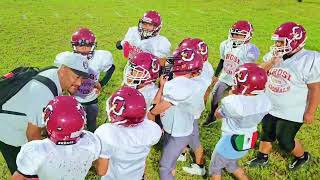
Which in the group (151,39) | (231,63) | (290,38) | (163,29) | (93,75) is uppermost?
(290,38)

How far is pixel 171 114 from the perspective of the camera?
4.80 metres

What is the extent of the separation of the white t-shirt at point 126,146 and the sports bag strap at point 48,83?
0.58 meters

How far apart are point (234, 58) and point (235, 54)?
73 millimetres

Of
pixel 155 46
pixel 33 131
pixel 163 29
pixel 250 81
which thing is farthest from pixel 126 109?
pixel 163 29

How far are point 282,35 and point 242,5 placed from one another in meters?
16.9

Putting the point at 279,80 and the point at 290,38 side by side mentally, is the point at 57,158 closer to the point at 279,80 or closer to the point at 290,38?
the point at 279,80

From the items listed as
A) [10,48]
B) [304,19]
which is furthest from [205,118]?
[304,19]

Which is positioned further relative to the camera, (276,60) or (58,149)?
(276,60)

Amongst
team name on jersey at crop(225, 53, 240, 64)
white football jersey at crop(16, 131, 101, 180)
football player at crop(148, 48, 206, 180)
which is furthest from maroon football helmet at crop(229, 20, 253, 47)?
white football jersey at crop(16, 131, 101, 180)

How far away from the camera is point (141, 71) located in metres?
4.94

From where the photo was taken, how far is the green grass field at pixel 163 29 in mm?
6346

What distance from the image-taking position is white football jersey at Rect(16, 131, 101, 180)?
3.09 meters

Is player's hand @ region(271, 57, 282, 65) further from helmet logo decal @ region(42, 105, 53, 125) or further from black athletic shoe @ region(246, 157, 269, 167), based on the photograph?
helmet logo decal @ region(42, 105, 53, 125)

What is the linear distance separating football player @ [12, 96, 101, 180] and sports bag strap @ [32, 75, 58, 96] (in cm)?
54
